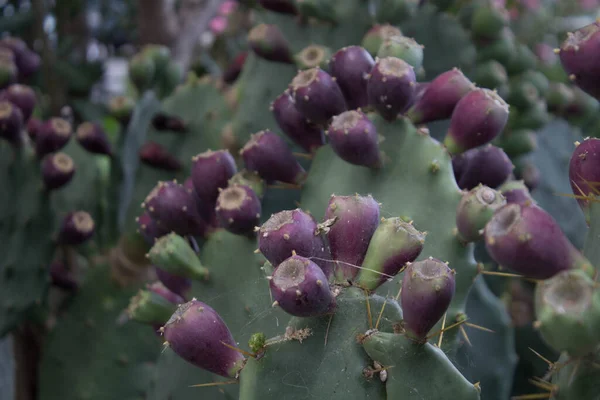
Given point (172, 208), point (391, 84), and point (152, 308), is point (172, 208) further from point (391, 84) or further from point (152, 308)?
point (391, 84)

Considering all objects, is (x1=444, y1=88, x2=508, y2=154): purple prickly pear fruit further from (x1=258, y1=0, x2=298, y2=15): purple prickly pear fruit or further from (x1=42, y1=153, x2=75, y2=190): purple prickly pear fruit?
(x1=42, y1=153, x2=75, y2=190): purple prickly pear fruit

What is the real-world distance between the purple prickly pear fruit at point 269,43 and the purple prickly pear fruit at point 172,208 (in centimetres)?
47

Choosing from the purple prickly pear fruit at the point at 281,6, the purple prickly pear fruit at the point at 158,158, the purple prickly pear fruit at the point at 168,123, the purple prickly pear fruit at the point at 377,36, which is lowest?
the purple prickly pear fruit at the point at 158,158

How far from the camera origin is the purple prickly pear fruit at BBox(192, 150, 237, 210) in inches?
38.5

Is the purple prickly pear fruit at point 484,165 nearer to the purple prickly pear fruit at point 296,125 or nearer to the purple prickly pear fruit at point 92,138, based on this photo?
the purple prickly pear fruit at point 296,125

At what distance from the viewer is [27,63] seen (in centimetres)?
168

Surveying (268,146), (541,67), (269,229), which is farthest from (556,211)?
(269,229)

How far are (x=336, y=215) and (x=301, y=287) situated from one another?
0.14m

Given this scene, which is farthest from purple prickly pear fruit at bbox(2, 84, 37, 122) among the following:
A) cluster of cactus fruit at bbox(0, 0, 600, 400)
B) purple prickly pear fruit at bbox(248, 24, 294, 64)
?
purple prickly pear fruit at bbox(248, 24, 294, 64)

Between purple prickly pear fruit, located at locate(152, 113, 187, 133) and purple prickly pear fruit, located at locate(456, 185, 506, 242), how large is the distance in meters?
0.93

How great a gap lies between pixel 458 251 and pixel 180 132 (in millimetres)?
924

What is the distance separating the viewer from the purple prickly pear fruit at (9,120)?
1.39 m

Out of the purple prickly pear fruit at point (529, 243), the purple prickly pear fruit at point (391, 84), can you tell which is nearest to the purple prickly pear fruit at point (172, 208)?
the purple prickly pear fruit at point (391, 84)

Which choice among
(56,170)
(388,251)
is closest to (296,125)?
(388,251)
